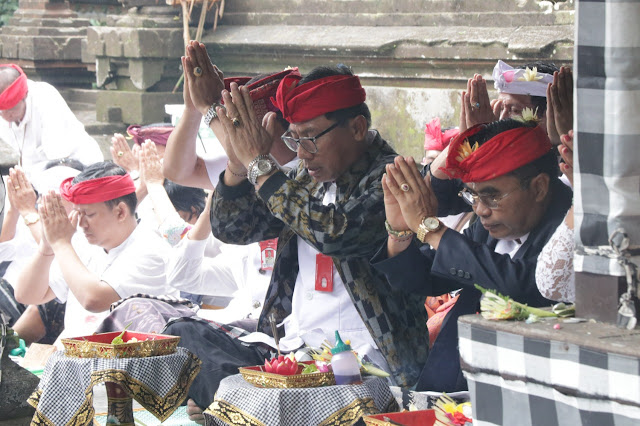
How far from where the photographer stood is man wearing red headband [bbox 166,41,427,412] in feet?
11.7

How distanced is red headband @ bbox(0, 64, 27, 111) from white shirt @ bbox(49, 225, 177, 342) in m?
3.38

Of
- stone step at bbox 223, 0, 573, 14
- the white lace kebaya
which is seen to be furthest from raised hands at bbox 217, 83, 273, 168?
stone step at bbox 223, 0, 573, 14

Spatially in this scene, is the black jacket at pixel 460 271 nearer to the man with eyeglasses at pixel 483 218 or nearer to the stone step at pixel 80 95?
the man with eyeglasses at pixel 483 218

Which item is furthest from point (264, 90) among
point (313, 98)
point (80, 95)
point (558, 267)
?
point (80, 95)

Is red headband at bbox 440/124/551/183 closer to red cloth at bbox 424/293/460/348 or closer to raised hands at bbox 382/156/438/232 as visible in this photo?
raised hands at bbox 382/156/438/232

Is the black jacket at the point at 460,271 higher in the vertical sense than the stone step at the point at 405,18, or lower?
lower

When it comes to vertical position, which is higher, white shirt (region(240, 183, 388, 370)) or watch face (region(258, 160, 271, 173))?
watch face (region(258, 160, 271, 173))

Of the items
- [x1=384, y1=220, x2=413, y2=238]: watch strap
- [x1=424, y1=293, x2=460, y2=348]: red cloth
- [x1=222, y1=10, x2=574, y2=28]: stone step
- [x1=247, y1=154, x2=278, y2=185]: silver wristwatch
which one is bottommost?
[x1=424, y1=293, x2=460, y2=348]: red cloth

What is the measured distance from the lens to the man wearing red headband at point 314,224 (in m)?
3.57

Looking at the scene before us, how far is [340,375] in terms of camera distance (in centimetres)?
336

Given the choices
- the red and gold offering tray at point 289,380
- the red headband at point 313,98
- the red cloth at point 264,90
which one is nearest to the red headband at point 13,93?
the red cloth at point 264,90

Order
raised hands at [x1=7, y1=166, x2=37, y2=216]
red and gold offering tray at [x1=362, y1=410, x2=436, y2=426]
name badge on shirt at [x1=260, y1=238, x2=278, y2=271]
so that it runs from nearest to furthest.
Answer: red and gold offering tray at [x1=362, y1=410, x2=436, y2=426]
name badge on shirt at [x1=260, y1=238, x2=278, y2=271]
raised hands at [x1=7, y1=166, x2=37, y2=216]

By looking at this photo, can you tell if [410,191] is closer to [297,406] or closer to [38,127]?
[297,406]

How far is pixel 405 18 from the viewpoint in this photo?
25.2 feet
